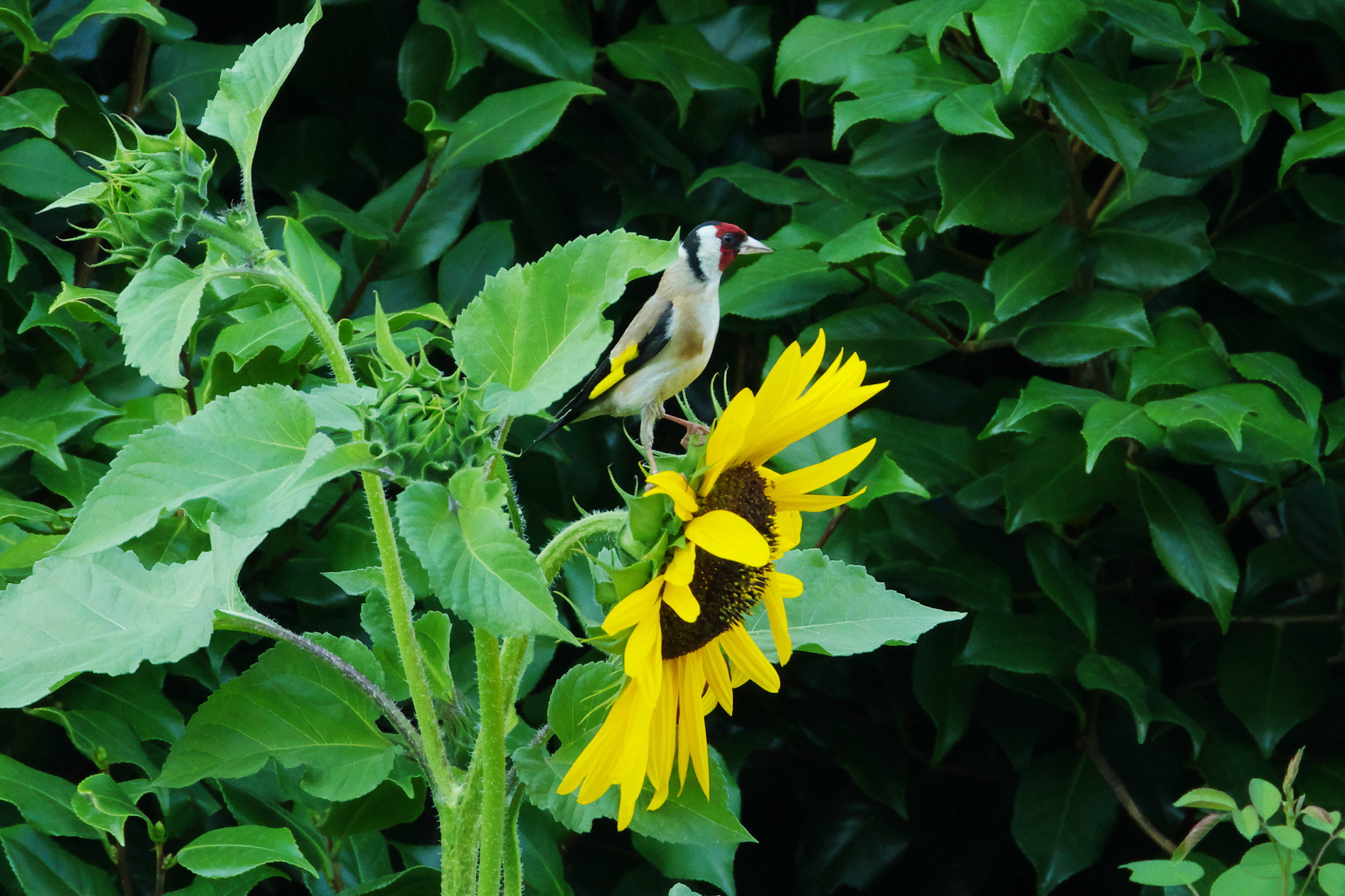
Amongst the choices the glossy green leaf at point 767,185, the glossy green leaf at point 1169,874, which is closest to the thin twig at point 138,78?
the glossy green leaf at point 767,185

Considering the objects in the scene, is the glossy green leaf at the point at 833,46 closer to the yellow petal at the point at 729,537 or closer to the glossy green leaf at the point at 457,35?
the glossy green leaf at the point at 457,35

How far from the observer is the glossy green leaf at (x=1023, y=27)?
0.75 metres

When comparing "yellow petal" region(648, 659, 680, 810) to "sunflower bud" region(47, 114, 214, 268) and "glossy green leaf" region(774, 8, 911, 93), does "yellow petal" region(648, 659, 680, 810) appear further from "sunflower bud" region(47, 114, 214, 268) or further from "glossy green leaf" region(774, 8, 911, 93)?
"glossy green leaf" region(774, 8, 911, 93)

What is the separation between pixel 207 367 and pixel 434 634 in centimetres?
28

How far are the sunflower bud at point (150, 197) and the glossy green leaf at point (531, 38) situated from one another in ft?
1.96

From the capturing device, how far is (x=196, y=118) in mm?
949

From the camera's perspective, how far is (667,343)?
0.62 metres

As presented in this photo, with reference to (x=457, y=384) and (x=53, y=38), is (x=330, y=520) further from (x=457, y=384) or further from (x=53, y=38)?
(x=457, y=384)

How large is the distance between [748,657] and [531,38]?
2.22 ft

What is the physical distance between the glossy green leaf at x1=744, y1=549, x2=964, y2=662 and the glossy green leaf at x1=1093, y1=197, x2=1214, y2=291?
532 millimetres

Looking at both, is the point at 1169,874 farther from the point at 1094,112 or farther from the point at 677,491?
the point at 1094,112

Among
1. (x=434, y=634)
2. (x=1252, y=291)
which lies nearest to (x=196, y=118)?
(x=434, y=634)

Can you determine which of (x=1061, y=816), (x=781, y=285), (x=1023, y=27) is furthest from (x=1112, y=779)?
(x=1023, y=27)

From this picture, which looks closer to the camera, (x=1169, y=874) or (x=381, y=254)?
(x=1169, y=874)
